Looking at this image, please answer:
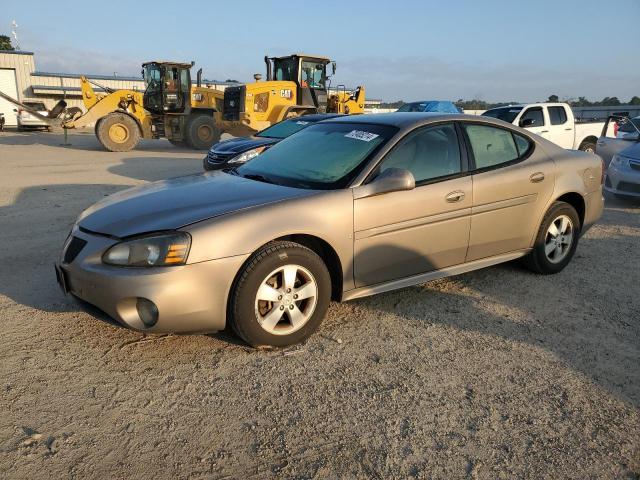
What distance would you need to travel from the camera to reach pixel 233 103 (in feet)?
57.1

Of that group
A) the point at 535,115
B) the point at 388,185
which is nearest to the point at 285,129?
the point at 535,115

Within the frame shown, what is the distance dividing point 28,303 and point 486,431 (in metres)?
3.38

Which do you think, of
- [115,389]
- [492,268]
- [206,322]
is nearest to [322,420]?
[206,322]

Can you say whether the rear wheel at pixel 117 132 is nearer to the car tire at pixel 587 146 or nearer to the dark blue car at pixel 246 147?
the dark blue car at pixel 246 147

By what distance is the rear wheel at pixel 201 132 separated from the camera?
1812cm

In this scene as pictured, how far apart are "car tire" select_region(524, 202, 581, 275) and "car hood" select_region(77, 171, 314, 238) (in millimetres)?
2336

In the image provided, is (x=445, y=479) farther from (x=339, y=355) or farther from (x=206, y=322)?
(x=206, y=322)

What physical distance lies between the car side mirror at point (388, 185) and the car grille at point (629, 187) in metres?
6.06

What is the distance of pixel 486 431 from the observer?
2525 mm

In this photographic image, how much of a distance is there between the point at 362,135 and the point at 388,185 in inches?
26.4

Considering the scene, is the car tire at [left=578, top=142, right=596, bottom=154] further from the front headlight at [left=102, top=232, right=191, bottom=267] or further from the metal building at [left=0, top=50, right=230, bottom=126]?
the metal building at [left=0, top=50, right=230, bottom=126]

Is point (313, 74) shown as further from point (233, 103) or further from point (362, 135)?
point (362, 135)

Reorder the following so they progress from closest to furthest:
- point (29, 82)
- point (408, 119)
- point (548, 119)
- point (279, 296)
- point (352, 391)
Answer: point (352, 391) → point (279, 296) → point (408, 119) → point (548, 119) → point (29, 82)

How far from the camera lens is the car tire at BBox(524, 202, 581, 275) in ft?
15.1
